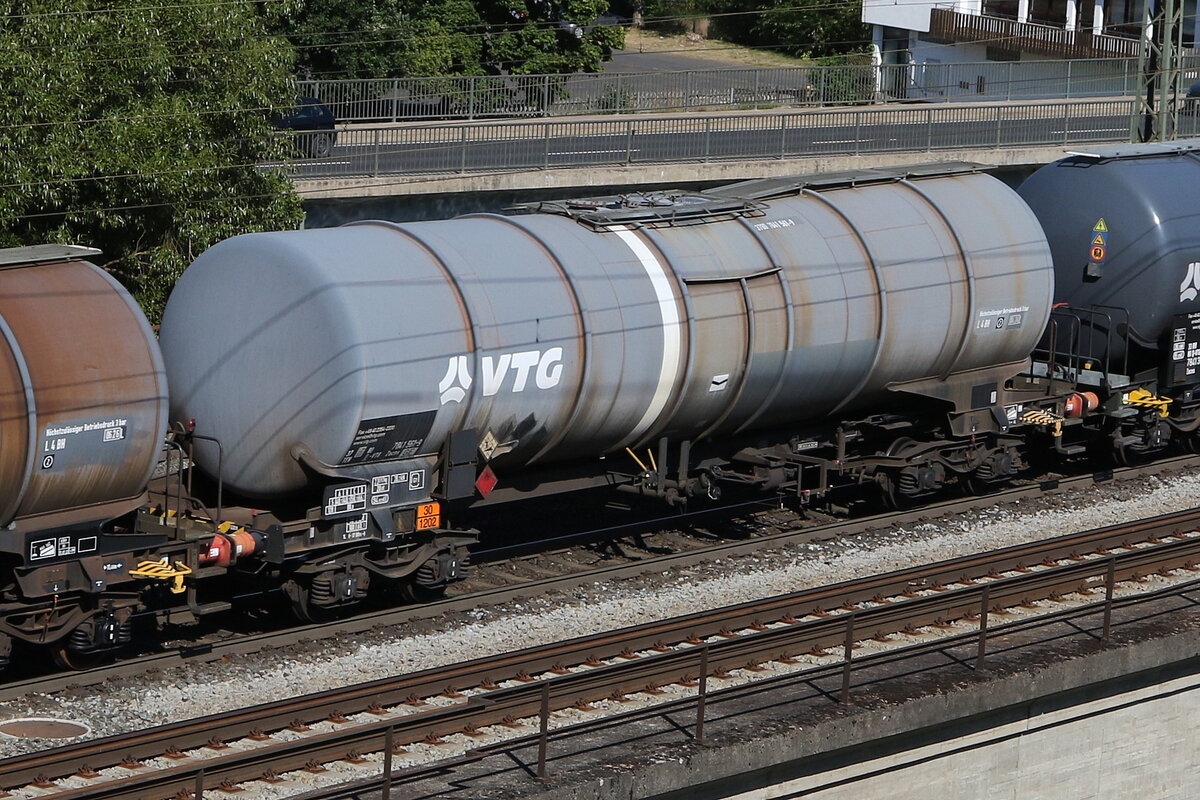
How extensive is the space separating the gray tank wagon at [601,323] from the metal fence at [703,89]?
48.6 feet

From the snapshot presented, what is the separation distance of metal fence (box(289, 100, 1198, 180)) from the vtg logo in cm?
1075

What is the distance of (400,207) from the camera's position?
28.7 m

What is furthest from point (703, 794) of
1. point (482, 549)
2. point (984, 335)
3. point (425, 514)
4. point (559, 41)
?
point (559, 41)

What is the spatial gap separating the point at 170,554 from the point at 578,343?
4.31 metres

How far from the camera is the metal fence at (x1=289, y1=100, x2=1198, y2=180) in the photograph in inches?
1174

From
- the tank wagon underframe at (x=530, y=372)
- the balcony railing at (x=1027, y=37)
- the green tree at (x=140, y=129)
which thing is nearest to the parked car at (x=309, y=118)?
the green tree at (x=140, y=129)

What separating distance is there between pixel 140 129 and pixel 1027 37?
45.1 metres

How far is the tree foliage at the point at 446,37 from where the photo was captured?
43844 millimetres

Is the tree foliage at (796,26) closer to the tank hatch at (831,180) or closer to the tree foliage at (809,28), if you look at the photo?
the tree foliage at (809,28)

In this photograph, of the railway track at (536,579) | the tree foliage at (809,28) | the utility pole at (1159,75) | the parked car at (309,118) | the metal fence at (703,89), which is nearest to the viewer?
the railway track at (536,579)

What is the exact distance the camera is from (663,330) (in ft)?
54.3

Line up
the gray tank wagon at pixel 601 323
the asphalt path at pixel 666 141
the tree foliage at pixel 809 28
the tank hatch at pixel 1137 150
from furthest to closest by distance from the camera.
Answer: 1. the tree foliage at pixel 809 28
2. the asphalt path at pixel 666 141
3. the tank hatch at pixel 1137 150
4. the gray tank wagon at pixel 601 323

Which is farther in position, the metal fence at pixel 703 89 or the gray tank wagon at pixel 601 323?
the metal fence at pixel 703 89

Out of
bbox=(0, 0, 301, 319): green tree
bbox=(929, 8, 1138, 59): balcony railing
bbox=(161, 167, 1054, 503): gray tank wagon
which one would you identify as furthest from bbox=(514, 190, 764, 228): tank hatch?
bbox=(929, 8, 1138, 59): balcony railing
